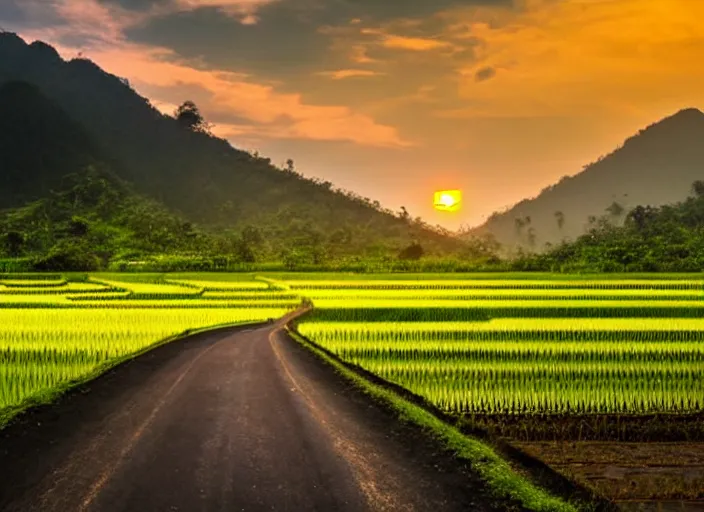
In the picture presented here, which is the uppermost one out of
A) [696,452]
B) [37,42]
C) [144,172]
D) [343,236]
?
[37,42]

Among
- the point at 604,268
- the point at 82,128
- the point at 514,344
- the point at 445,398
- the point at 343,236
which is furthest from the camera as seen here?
the point at 82,128

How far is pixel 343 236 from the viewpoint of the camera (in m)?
98.7

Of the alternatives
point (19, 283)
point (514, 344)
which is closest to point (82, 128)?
point (19, 283)

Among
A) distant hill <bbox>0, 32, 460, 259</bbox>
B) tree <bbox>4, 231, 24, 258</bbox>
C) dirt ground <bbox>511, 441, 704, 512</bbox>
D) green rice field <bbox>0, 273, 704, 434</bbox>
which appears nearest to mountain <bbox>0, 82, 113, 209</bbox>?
distant hill <bbox>0, 32, 460, 259</bbox>

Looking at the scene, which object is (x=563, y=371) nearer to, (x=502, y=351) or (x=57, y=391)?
(x=502, y=351)

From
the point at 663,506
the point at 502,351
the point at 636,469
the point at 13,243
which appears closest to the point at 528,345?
the point at 502,351

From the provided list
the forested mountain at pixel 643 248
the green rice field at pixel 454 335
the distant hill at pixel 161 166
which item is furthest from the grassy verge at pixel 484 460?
the distant hill at pixel 161 166

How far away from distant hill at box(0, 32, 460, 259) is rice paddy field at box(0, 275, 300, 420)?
40.5 m

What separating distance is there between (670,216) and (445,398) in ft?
260

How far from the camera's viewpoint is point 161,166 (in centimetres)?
14200

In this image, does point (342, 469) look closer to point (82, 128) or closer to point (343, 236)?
point (343, 236)

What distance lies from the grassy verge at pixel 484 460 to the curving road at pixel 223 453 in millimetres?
209

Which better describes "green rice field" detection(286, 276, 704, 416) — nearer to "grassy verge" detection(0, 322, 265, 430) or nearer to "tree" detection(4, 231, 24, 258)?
"grassy verge" detection(0, 322, 265, 430)

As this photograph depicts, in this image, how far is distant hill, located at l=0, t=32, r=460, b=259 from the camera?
356 feet
